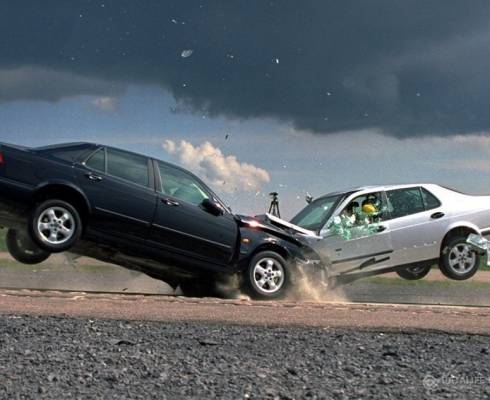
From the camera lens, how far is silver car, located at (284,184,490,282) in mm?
11984

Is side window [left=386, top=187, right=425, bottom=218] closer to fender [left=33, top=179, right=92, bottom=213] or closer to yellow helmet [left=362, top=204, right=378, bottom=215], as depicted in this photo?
yellow helmet [left=362, top=204, right=378, bottom=215]

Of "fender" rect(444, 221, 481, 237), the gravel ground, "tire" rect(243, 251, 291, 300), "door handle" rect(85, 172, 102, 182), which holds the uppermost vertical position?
"door handle" rect(85, 172, 102, 182)

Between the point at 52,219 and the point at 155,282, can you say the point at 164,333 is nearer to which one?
the point at 52,219

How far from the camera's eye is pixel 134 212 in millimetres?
10273

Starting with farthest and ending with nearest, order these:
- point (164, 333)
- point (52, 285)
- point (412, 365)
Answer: point (52, 285) → point (164, 333) → point (412, 365)

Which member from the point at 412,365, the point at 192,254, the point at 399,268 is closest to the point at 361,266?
the point at 399,268

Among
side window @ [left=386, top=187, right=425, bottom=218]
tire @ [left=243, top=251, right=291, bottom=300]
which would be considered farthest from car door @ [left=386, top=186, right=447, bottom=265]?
tire @ [left=243, top=251, right=291, bottom=300]

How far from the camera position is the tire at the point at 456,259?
1270 centimetres

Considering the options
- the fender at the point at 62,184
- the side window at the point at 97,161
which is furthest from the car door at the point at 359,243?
the fender at the point at 62,184

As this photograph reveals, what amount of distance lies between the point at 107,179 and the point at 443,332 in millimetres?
4644

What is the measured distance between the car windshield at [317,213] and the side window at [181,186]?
2.25 m

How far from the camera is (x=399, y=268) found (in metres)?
12.5

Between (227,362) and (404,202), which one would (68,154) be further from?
(404,202)

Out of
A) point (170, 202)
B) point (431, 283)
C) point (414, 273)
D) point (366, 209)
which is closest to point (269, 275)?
point (170, 202)
